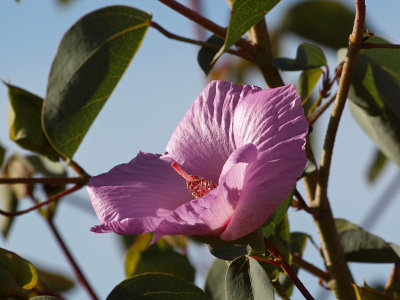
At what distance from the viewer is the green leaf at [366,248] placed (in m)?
0.89

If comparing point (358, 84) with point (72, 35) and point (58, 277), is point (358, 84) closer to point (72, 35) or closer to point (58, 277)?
point (72, 35)

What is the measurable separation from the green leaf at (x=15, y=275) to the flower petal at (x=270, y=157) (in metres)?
0.19

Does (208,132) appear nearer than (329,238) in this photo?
Yes

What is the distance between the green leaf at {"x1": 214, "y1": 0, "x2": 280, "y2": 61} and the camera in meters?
0.68

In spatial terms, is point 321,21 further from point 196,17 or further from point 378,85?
point 196,17

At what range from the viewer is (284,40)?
5.14 feet

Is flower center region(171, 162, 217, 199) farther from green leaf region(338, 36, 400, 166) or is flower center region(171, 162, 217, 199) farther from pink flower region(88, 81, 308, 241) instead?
green leaf region(338, 36, 400, 166)

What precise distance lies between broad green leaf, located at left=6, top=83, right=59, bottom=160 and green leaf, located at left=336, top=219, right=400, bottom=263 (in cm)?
44

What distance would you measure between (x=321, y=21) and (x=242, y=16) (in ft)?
1.98

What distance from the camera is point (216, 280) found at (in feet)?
3.13

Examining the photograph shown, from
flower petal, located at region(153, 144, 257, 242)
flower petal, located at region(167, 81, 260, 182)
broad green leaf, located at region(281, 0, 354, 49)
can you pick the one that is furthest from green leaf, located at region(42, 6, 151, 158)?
broad green leaf, located at region(281, 0, 354, 49)

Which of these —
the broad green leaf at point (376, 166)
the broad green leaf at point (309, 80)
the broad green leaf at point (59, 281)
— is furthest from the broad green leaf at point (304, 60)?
the broad green leaf at point (59, 281)

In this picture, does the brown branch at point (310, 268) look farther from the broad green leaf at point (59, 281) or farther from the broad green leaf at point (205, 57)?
the broad green leaf at point (59, 281)

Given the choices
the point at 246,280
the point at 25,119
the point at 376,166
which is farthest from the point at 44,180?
the point at 376,166
